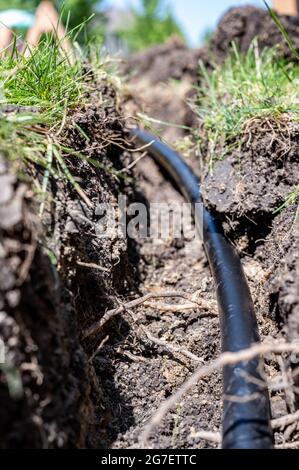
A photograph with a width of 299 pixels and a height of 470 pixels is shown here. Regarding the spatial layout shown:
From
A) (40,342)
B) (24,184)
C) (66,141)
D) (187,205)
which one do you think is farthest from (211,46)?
(40,342)

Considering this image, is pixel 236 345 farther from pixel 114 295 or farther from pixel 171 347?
pixel 114 295

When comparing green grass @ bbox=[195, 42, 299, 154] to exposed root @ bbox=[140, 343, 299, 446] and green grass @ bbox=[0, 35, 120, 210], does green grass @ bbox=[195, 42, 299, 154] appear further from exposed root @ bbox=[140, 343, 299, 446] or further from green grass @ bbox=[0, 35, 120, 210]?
exposed root @ bbox=[140, 343, 299, 446]

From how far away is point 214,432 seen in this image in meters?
1.19

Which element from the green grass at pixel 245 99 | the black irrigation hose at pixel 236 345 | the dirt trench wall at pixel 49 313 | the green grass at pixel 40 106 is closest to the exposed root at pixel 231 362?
the black irrigation hose at pixel 236 345

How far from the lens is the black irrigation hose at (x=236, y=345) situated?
3.41 ft

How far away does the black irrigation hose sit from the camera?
1.04 m

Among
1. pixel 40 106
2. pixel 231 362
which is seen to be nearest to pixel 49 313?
pixel 231 362

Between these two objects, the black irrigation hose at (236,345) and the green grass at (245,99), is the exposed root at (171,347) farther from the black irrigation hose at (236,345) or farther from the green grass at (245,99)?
the green grass at (245,99)

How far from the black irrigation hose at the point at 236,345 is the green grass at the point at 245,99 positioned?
0.34 metres

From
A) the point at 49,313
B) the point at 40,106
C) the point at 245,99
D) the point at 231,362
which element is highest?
the point at 245,99

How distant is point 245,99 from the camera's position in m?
1.88

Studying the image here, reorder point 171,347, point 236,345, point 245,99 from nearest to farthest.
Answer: point 236,345 < point 171,347 < point 245,99

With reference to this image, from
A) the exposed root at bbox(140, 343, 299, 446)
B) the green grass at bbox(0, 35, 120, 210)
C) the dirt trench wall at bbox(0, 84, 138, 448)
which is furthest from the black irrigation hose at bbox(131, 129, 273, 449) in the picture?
the green grass at bbox(0, 35, 120, 210)

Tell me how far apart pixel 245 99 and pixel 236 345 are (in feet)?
3.58
